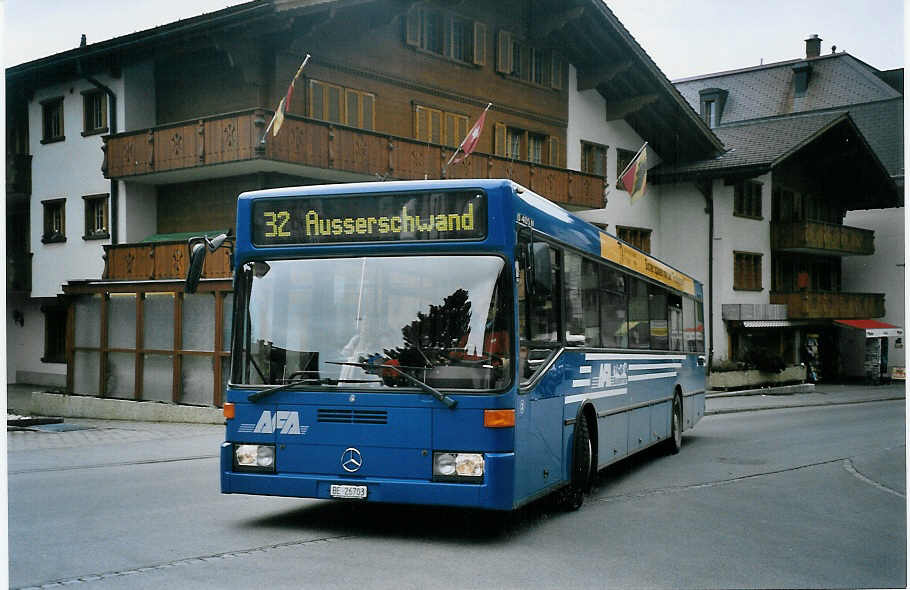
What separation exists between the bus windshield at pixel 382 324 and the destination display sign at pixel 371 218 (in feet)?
0.59

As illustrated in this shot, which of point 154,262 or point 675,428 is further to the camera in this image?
point 154,262

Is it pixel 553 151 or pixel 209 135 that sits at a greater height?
pixel 553 151

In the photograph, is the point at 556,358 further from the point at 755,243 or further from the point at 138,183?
the point at 755,243

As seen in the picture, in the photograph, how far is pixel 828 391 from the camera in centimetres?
2745

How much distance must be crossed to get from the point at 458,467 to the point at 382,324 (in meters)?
1.16

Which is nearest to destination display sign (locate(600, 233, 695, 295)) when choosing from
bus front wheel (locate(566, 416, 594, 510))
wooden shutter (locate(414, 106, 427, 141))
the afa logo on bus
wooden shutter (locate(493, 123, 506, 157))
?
bus front wheel (locate(566, 416, 594, 510))

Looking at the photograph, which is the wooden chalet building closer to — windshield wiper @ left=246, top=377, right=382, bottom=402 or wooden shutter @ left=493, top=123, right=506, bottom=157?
wooden shutter @ left=493, top=123, right=506, bottom=157

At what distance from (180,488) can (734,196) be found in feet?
96.3

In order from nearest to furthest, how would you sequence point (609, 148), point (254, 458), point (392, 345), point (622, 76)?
point (392, 345)
point (254, 458)
point (622, 76)
point (609, 148)

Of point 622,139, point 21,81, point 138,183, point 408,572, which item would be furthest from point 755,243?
point 408,572

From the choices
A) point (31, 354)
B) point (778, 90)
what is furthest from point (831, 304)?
point (31, 354)

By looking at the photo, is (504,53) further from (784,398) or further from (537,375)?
(537,375)

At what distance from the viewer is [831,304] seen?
26766 millimetres

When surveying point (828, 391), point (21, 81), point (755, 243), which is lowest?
point (828, 391)
